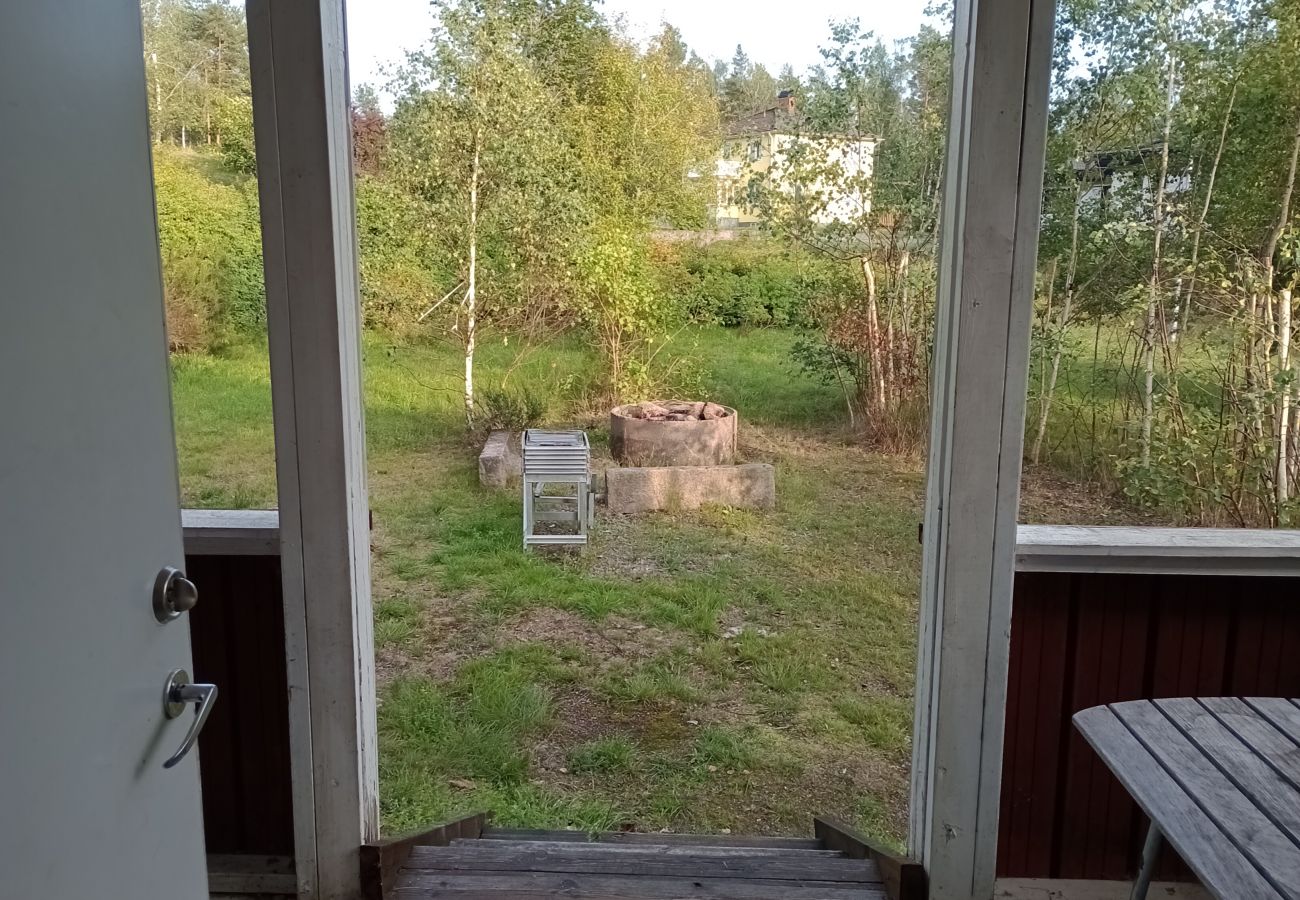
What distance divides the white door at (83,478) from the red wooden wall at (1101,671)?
1454 millimetres

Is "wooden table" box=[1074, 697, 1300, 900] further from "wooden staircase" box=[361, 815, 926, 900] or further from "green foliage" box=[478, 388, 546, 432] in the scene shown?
"green foliage" box=[478, 388, 546, 432]

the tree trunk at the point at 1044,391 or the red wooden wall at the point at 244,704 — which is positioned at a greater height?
the tree trunk at the point at 1044,391

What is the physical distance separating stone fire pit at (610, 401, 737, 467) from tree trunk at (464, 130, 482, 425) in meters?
1.06

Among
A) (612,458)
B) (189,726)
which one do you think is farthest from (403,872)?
(612,458)

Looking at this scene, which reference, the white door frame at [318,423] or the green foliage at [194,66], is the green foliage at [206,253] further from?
the white door frame at [318,423]

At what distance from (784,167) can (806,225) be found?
0.41 m

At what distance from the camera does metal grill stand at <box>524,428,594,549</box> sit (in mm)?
4812

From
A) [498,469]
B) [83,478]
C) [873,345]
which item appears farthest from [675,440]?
[83,478]

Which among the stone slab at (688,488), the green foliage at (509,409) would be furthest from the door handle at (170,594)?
the green foliage at (509,409)

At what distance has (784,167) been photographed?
5871mm

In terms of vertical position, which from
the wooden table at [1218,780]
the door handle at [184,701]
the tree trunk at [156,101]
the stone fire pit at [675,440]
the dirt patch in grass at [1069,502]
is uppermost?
the tree trunk at [156,101]

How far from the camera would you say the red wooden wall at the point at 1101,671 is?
172 centimetres

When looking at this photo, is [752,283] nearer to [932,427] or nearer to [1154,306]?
[1154,306]

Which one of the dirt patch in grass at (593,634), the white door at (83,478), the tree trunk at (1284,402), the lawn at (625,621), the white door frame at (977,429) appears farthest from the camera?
the dirt patch in grass at (593,634)
